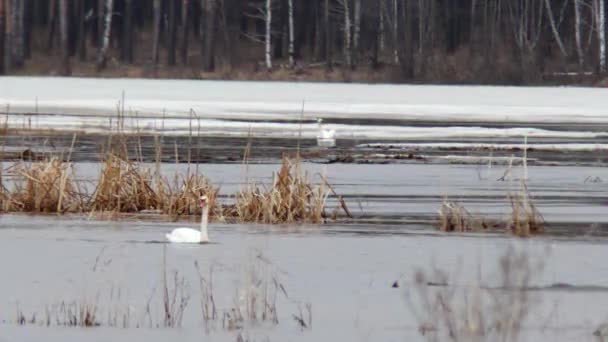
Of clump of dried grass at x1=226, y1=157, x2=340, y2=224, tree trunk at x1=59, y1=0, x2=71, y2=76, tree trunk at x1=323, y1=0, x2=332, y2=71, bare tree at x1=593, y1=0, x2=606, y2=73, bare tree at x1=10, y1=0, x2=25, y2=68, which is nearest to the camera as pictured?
clump of dried grass at x1=226, y1=157, x2=340, y2=224

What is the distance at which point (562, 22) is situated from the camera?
2299 inches

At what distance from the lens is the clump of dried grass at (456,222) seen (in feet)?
42.4

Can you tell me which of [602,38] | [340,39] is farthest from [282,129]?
[340,39]

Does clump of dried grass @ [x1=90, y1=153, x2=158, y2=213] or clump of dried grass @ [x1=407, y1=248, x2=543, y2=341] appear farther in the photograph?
clump of dried grass @ [x1=90, y1=153, x2=158, y2=213]

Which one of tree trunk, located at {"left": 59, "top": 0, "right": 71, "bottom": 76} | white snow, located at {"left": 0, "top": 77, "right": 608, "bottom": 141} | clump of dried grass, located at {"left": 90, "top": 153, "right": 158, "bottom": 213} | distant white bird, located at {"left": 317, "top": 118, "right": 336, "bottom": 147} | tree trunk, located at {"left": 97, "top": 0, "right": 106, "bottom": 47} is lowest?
clump of dried grass, located at {"left": 90, "top": 153, "right": 158, "bottom": 213}

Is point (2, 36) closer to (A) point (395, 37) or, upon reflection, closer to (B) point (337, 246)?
(A) point (395, 37)

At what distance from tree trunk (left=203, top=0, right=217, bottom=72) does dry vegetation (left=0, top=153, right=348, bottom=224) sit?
38.4m

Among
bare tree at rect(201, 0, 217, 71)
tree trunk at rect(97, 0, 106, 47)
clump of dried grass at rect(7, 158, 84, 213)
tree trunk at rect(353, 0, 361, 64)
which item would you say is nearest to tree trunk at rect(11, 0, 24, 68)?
tree trunk at rect(97, 0, 106, 47)

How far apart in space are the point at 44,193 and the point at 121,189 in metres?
0.68

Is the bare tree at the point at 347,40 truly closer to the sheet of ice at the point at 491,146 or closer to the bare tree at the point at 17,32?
the bare tree at the point at 17,32

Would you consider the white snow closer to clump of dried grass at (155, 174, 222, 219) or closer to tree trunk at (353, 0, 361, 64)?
clump of dried grass at (155, 174, 222, 219)

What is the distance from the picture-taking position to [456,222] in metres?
13.0

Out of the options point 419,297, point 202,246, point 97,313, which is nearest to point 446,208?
point 202,246

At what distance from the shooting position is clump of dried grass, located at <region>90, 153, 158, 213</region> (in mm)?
13672
